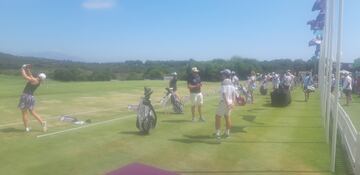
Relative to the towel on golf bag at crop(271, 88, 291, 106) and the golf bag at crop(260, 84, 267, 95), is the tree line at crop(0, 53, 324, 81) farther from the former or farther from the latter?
the towel on golf bag at crop(271, 88, 291, 106)

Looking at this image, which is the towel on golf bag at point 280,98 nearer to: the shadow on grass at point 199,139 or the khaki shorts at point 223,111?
the shadow on grass at point 199,139

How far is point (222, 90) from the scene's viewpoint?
14.8 metres

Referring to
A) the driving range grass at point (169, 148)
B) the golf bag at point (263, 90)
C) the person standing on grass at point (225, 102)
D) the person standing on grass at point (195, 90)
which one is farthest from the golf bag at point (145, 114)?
the golf bag at point (263, 90)

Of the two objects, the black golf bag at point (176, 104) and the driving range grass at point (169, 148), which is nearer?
the driving range grass at point (169, 148)

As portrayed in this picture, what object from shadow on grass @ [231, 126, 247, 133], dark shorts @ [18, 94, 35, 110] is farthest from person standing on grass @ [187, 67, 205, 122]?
dark shorts @ [18, 94, 35, 110]

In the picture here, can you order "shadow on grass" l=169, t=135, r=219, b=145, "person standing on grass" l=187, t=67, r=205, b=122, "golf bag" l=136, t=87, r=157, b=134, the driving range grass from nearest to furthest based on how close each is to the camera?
the driving range grass
"shadow on grass" l=169, t=135, r=219, b=145
"golf bag" l=136, t=87, r=157, b=134
"person standing on grass" l=187, t=67, r=205, b=122

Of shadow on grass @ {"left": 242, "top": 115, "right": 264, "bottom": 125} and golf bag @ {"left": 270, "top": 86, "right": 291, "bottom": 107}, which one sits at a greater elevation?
golf bag @ {"left": 270, "top": 86, "right": 291, "bottom": 107}

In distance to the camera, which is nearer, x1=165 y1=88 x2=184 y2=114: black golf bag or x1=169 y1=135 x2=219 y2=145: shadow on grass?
x1=169 y1=135 x2=219 y2=145: shadow on grass

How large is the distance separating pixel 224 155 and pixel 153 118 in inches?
148

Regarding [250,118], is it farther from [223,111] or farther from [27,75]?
[27,75]

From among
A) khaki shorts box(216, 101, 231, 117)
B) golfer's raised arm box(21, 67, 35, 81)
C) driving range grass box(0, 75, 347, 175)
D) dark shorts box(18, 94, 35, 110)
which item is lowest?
driving range grass box(0, 75, 347, 175)

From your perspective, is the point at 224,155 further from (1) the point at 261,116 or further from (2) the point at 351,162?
(1) the point at 261,116

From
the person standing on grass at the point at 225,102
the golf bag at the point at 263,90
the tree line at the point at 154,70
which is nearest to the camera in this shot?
the person standing on grass at the point at 225,102

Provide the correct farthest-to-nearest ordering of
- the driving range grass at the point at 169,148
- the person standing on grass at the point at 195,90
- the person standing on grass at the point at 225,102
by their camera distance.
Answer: the person standing on grass at the point at 195,90, the person standing on grass at the point at 225,102, the driving range grass at the point at 169,148
